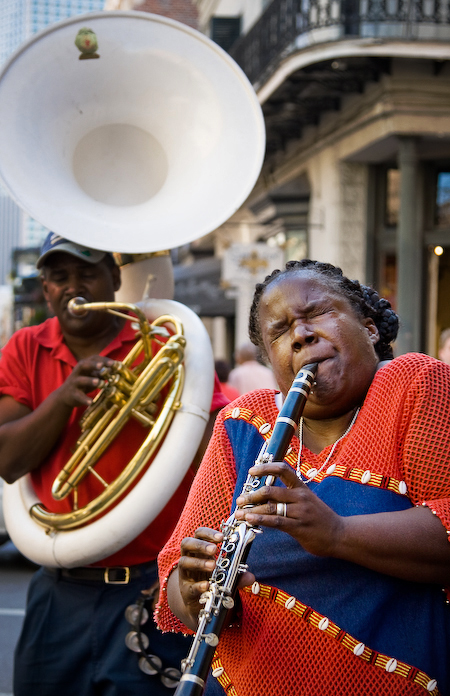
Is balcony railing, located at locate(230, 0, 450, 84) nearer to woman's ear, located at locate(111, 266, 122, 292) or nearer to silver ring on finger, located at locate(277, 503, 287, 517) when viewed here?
woman's ear, located at locate(111, 266, 122, 292)

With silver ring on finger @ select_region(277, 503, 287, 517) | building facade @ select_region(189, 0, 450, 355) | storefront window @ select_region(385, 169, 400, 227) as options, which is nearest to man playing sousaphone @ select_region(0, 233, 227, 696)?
silver ring on finger @ select_region(277, 503, 287, 517)

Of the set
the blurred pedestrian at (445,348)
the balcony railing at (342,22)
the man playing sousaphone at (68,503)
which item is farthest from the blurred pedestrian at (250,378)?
the man playing sousaphone at (68,503)

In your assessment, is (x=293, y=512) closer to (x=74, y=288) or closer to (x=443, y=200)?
(x=74, y=288)

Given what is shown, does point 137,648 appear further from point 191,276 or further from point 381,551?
point 191,276

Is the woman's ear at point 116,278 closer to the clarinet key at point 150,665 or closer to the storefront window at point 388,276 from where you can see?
the clarinet key at point 150,665

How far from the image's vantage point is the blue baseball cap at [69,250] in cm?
232

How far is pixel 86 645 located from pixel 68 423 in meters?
0.61

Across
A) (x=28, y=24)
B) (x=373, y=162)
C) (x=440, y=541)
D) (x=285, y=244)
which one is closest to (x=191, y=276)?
(x=285, y=244)

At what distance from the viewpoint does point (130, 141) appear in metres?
2.55

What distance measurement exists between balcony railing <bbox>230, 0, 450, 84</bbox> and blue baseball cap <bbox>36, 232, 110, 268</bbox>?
5.75 meters

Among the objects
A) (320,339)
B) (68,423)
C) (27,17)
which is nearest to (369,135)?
(68,423)

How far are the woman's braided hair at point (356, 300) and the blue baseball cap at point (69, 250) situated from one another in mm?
840

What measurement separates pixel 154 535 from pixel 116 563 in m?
0.13

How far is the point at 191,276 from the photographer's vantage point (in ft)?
42.0
